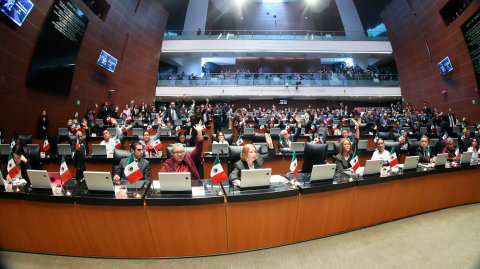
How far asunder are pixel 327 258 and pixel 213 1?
22.2m

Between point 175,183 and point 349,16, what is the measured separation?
861 inches

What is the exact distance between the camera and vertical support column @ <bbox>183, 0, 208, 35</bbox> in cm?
1747

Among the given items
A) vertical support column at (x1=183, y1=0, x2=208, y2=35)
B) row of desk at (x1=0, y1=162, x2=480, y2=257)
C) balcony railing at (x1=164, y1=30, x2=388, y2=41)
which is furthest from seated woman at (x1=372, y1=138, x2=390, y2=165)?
vertical support column at (x1=183, y1=0, x2=208, y2=35)

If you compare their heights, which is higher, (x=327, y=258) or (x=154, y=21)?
(x=154, y=21)

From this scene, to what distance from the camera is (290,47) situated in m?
15.4

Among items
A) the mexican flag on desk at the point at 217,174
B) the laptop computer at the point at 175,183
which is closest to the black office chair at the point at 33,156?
the laptop computer at the point at 175,183

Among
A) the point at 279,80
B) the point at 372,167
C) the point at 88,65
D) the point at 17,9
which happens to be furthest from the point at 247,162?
the point at 279,80

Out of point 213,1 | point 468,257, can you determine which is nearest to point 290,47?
point 213,1

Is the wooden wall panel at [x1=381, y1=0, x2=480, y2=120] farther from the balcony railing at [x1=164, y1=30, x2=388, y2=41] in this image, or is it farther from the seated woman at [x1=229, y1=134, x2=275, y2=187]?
the seated woman at [x1=229, y1=134, x2=275, y2=187]

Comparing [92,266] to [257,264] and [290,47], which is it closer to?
[257,264]

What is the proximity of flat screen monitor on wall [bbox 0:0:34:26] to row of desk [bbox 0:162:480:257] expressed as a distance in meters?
6.81

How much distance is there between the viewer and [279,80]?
15367mm

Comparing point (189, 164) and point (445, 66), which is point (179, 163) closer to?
point (189, 164)

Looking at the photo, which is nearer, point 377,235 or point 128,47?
point 377,235
